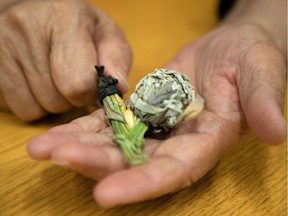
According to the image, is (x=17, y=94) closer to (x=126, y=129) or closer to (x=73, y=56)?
(x=73, y=56)

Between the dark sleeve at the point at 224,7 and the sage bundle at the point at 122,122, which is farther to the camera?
the dark sleeve at the point at 224,7

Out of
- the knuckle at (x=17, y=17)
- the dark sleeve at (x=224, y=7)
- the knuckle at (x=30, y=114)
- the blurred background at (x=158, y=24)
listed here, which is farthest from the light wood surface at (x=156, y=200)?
the dark sleeve at (x=224, y=7)

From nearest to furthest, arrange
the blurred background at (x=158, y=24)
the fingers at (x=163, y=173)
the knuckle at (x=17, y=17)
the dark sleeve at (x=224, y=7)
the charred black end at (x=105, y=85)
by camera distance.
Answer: the fingers at (x=163, y=173) < the charred black end at (x=105, y=85) < the knuckle at (x=17, y=17) < the blurred background at (x=158, y=24) < the dark sleeve at (x=224, y=7)

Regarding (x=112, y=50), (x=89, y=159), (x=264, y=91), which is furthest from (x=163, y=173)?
(x=112, y=50)

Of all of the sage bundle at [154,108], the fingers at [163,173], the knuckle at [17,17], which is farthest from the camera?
the knuckle at [17,17]

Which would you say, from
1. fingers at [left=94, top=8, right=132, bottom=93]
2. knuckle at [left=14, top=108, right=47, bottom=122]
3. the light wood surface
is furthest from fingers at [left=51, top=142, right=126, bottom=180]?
knuckle at [left=14, top=108, right=47, bottom=122]

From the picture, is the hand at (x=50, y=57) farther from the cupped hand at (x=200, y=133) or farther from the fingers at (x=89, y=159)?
the fingers at (x=89, y=159)

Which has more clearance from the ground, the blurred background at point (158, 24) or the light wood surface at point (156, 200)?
the blurred background at point (158, 24)
